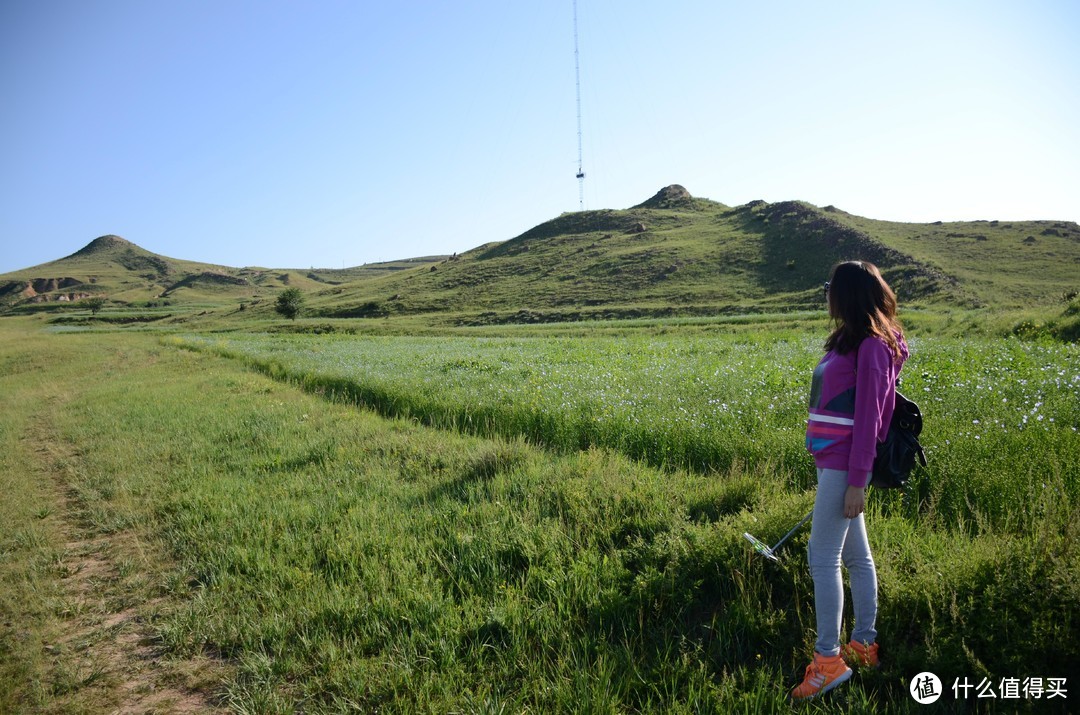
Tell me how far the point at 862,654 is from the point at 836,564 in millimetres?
631

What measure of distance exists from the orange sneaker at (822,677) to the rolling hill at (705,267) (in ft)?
90.5

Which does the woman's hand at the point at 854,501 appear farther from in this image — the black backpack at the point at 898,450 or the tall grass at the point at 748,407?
the tall grass at the point at 748,407

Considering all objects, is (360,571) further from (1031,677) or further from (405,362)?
(405,362)

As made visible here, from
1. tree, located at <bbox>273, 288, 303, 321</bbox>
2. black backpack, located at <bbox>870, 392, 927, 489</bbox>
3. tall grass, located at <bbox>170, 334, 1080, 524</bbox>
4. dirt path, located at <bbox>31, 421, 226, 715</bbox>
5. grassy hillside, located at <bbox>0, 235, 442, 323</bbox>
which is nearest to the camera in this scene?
black backpack, located at <bbox>870, 392, 927, 489</bbox>

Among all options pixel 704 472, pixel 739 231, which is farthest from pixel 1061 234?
pixel 704 472

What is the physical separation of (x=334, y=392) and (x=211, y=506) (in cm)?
846

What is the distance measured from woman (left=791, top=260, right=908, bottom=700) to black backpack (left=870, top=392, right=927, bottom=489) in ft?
0.25

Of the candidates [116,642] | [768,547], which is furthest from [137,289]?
[768,547]

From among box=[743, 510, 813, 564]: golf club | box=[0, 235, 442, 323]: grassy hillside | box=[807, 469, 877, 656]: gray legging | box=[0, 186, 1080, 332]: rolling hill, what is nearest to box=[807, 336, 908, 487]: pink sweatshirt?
box=[807, 469, 877, 656]: gray legging

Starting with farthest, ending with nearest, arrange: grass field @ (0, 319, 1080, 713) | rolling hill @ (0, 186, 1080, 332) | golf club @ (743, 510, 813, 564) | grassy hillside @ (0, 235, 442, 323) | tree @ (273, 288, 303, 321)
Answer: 1. grassy hillside @ (0, 235, 442, 323)
2. tree @ (273, 288, 303, 321)
3. rolling hill @ (0, 186, 1080, 332)
4. golf club @ (743, 510, 813, 564)
5. grass field @ (0, 319, 1080, 713)

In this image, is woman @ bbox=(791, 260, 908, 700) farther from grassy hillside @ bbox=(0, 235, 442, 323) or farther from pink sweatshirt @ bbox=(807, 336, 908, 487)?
grassy hillside @ bbox=(0, 235, 442, 323)

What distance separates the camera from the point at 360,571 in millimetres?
5086

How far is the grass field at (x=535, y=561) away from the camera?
339 cm

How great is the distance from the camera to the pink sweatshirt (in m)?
3.16
